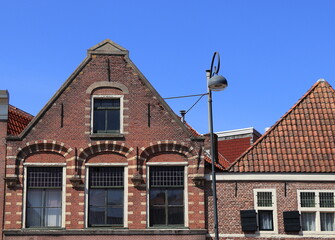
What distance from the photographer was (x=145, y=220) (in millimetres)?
20656

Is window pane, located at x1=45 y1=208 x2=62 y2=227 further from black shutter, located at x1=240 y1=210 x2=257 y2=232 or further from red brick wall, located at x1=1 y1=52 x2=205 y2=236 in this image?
black shutter, located at x1=240 y1=210 x2=257 y2=232

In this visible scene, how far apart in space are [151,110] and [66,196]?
157 inches

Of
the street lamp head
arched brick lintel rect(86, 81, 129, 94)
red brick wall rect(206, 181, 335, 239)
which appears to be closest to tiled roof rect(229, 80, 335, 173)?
red brick wall rect(206, 181, 335, 239)

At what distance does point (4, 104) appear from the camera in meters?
21.2

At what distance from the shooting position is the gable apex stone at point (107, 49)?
71.6ft

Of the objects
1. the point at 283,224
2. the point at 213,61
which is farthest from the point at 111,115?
the point at 283,224

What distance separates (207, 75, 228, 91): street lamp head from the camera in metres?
17.0

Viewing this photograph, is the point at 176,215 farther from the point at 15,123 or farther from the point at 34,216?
the point at 15,123

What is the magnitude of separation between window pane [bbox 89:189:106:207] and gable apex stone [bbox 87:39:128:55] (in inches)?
186

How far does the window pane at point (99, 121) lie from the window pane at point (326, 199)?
7601mm

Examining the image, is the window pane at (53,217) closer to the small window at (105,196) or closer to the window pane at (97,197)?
the small window at (105,196)

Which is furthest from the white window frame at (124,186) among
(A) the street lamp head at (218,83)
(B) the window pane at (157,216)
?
(A) the street lamp head at (218,83)

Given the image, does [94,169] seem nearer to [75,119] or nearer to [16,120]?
[75,119]

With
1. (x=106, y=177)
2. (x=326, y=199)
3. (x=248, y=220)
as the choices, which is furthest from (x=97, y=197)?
(x=326, y=199)
